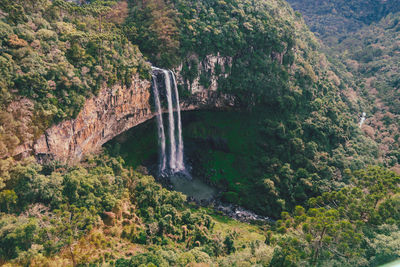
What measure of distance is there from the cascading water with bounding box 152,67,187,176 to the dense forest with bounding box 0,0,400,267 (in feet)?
4.22

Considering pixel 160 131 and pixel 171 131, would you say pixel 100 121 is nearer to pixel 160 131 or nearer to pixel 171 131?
pixel 160 131

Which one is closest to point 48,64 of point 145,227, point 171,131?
point 145,227

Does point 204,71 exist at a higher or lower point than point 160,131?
higher

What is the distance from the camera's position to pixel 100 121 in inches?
1086

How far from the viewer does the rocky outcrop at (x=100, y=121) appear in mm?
21688

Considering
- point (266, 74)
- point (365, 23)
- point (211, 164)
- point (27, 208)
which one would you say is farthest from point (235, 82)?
point (365, 23)

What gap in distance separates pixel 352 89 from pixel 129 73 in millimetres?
42072

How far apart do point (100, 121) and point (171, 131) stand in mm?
10299

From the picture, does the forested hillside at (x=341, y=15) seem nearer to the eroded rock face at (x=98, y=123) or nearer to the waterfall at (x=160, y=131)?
the waterfall at (x=160, y=131)

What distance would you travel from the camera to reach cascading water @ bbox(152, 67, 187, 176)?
109 feet

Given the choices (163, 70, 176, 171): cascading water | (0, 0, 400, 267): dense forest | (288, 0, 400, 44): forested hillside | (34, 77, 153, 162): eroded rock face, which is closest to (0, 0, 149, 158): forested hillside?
(0, 0, 400, 267): dense forest

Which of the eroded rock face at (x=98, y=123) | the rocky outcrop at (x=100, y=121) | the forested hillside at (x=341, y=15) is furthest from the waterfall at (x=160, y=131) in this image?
the forested hillside at (x=341, y=15)

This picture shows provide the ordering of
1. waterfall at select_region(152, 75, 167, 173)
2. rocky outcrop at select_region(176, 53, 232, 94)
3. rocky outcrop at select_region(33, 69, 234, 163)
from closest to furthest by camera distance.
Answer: rocky outcrop at select_region(33, 69, 234, 163), waterfall at select_region(152, 75, 167, 173), rocky outcrop at select_region(176, 53, 232, 94)

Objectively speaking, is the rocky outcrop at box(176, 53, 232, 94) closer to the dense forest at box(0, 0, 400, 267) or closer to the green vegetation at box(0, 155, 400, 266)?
the dense forest at box(0, 0, 400, 267)
